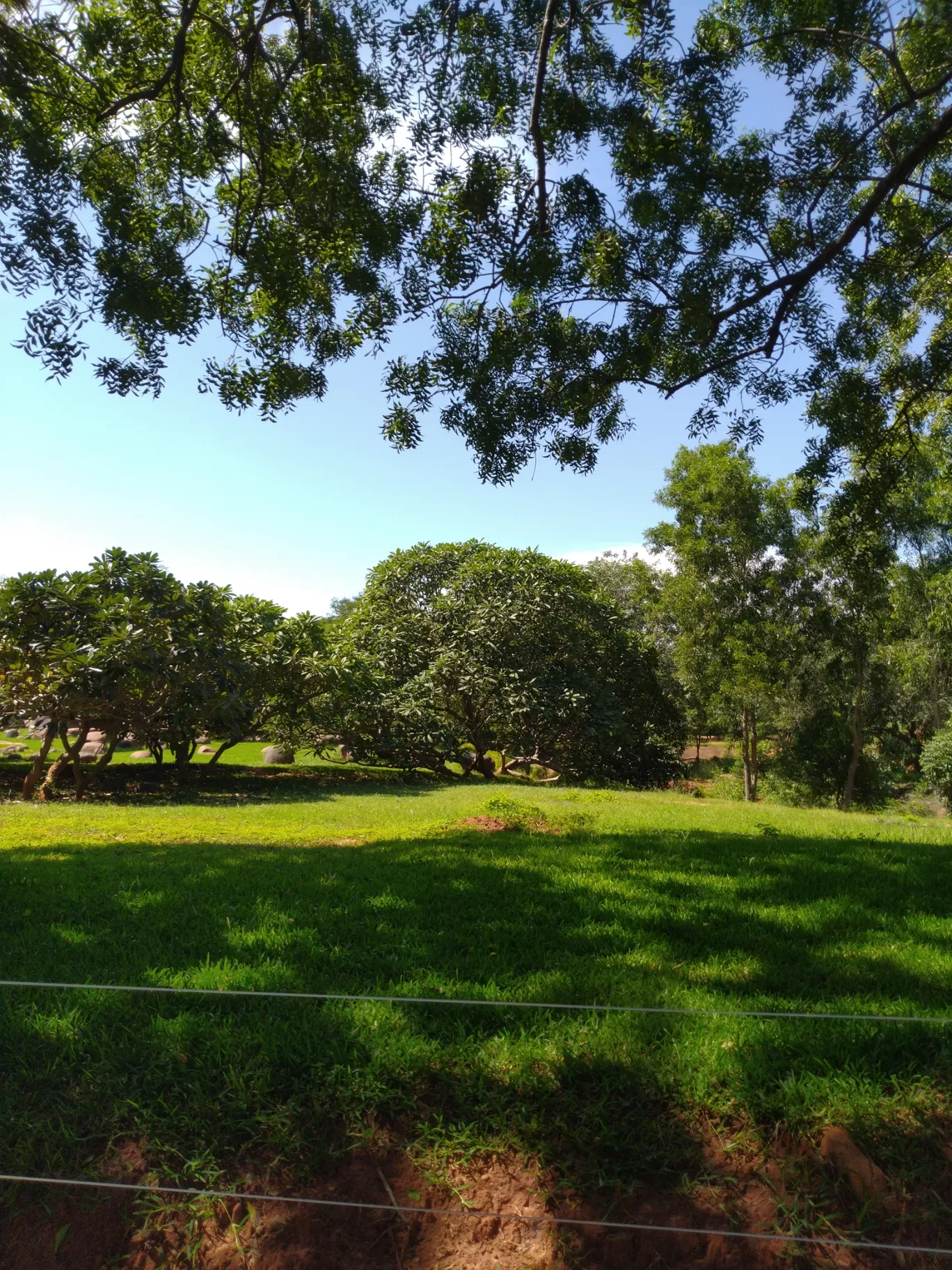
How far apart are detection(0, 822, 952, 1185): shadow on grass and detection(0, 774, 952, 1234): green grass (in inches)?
0.4

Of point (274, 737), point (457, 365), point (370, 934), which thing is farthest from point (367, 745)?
point (370, 934)

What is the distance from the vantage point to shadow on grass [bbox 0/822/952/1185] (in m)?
2.47

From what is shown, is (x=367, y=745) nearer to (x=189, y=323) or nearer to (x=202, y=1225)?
(x=189, y=323)

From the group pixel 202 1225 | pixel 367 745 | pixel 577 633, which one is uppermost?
pixel 577 633

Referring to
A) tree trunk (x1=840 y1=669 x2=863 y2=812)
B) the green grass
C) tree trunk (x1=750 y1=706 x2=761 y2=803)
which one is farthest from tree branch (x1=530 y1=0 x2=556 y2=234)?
tree trunk (x1=750 y1=706 x2=761 y2=803)

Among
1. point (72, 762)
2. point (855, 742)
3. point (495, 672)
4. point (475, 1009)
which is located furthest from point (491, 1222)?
point (855, 742)

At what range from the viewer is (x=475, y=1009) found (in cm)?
302

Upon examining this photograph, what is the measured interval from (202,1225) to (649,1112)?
1.39 m

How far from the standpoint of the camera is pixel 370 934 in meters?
3.76

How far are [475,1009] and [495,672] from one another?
13797 mm

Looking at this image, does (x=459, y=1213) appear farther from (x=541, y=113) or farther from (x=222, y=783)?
(x=222, y=783)

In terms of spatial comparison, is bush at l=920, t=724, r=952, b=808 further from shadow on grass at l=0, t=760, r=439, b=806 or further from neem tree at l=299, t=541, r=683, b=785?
shadow on grass at l=0, t=760, r=439, b=806

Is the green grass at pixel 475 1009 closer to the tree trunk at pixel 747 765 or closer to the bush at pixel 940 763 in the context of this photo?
the bush at pixel 940 763

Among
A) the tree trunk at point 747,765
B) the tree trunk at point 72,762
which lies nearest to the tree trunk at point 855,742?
the tree trunk at point 747,765
